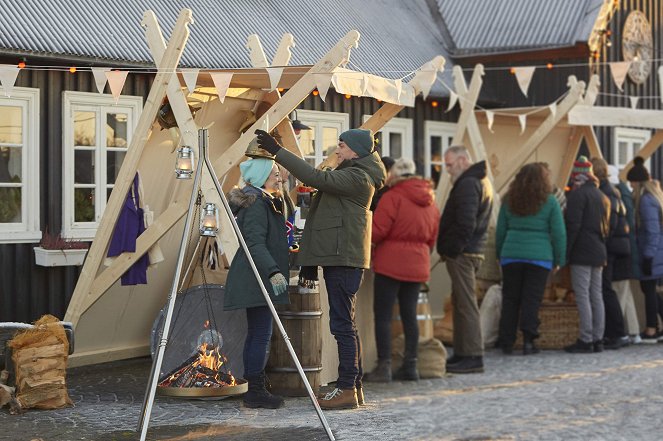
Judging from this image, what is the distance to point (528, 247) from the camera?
41.0 ft

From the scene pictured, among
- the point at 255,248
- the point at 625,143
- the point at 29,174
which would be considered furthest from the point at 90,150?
the point at 625,143

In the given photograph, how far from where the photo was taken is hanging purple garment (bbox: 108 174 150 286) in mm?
10250

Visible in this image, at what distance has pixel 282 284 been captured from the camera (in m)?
8.91

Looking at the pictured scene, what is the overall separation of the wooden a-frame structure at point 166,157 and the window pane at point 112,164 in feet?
2.90

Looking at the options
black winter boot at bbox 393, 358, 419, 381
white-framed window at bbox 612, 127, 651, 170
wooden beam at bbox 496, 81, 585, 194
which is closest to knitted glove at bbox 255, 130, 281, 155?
black winter boot at bbox 393, 358, 419, 381

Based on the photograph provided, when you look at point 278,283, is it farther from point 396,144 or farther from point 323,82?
point 396,144

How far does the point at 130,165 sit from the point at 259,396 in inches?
83.1

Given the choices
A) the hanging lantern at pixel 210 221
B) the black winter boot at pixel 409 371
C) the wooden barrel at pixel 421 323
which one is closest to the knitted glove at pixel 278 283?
the hanging lantern at pixel 210 221

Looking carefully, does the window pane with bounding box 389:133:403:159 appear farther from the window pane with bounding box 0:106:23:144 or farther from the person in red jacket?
the window pane with bounding box 0:106:23:144

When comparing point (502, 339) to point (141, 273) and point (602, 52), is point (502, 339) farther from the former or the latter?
point (602, 52)

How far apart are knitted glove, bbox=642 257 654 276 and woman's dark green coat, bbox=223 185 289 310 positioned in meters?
5.78

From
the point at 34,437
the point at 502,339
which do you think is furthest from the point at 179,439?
the point at 502,339

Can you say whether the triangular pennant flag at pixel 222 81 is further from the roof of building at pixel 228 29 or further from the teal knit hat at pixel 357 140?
the roof of building at pixel 228 29

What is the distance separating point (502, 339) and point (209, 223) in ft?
16.9
